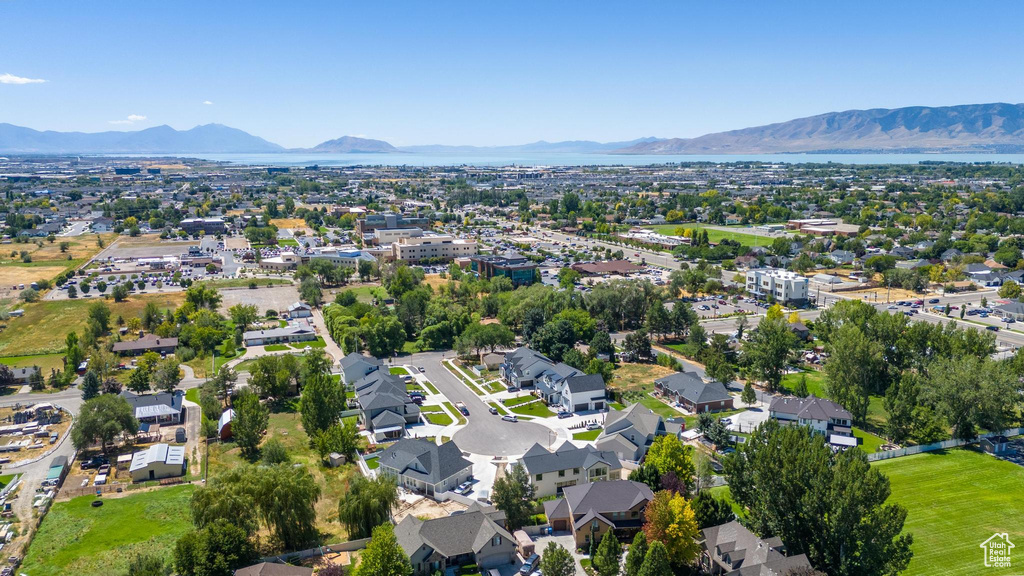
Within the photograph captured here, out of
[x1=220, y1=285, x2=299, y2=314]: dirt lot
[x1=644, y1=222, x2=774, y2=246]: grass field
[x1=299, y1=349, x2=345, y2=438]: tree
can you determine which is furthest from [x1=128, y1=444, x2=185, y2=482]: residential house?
[x1=644, y1=222, x2=774, y2=246]: grass field

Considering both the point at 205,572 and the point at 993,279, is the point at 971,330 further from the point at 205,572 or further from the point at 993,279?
the point at 205,572

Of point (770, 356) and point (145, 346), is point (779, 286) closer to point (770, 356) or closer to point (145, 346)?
point (770, 356)

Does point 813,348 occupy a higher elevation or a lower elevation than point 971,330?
lower

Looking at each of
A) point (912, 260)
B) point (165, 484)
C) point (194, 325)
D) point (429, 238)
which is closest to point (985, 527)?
point (165, 484)

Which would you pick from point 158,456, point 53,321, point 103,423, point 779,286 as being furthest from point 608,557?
point 53,321

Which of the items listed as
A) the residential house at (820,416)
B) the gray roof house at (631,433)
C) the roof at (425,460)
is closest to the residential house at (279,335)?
the roof at (425,460)

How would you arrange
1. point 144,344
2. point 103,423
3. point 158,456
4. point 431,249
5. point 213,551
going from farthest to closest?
point 431,249 → point 144,344 → point 103,423 → point 158,456 → point 213,551
